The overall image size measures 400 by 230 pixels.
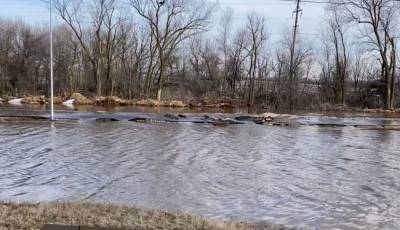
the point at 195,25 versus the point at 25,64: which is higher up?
the point at 195,25

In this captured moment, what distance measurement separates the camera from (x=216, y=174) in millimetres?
13195

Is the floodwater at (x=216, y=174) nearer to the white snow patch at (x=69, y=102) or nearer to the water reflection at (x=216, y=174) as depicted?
the water reflection at (x=216, y=174)

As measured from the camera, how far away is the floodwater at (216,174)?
9.66 meters

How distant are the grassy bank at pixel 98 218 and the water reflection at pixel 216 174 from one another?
5.02ft

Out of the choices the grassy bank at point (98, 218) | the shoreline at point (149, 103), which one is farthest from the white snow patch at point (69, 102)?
the grassy bank at point (98, 218)

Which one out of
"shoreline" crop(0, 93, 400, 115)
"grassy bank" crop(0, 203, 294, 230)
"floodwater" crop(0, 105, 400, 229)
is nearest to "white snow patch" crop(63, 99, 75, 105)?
"shoreline" crop(0, 93, 400, 115)

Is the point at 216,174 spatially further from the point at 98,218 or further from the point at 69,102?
the point at 69,102

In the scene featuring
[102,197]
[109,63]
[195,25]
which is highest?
[195,25]

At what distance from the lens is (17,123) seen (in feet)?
86.8

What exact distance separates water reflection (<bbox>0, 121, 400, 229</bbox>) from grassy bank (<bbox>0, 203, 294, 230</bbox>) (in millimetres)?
1530

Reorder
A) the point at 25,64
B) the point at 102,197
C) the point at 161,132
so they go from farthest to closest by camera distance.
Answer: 1. the point at 25,64
2. the point at 161,132
3. the point at 102,197

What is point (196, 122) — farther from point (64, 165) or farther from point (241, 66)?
point (241, 66)

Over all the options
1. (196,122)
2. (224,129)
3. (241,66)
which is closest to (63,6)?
(241,66)

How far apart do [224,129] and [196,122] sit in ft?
13.9
